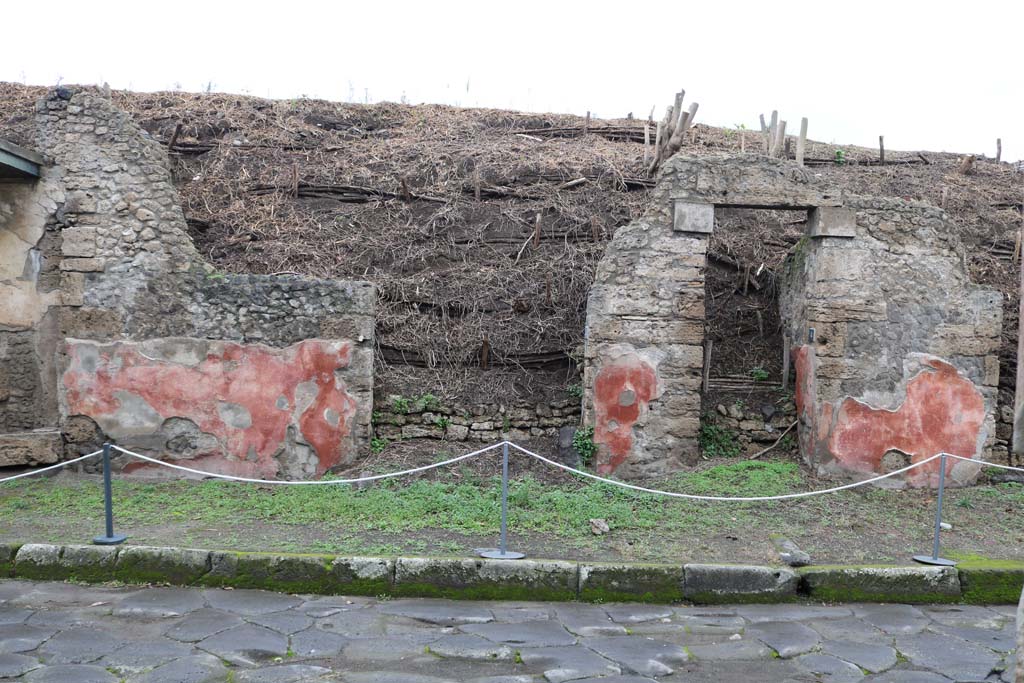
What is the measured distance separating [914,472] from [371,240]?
658 cm

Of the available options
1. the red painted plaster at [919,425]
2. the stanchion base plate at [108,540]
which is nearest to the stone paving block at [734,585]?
the red painted plaster at [919,425]

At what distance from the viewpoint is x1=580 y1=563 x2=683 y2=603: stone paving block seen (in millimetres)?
5699

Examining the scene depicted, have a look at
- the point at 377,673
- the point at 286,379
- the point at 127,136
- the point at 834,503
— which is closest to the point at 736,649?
the point at 377,673

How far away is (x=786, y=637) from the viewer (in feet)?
16.5

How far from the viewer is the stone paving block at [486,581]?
569 cm

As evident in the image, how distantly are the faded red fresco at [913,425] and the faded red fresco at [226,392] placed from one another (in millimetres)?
4858

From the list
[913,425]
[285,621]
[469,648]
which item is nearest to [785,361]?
[913,425]

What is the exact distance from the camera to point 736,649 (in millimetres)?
4820

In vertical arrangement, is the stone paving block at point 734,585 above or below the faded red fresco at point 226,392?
below

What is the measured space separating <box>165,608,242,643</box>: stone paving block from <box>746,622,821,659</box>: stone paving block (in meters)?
3.27

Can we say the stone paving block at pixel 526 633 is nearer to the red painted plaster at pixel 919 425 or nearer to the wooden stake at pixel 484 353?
the wooden stake at pixel 484 353

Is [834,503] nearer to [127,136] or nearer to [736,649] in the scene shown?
[736,649]

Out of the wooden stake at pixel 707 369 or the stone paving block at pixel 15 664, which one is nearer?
the stone paving block at pixel 15 664

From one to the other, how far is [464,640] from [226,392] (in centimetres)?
422
